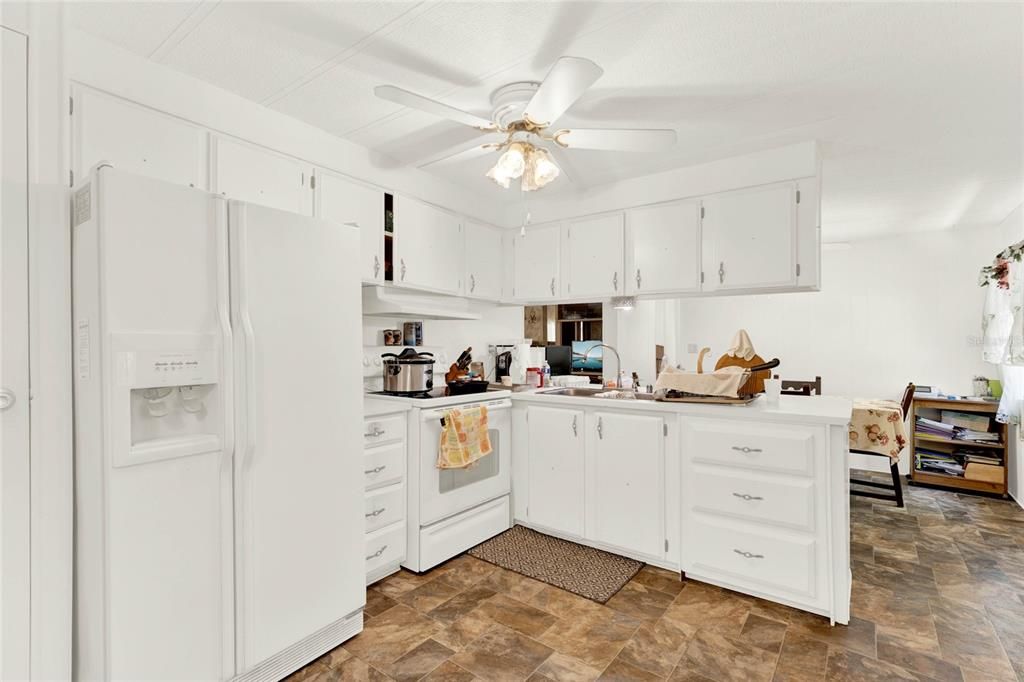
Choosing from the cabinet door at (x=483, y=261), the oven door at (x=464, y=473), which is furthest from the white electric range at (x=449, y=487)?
the cabinet door at (x=483, y=261)

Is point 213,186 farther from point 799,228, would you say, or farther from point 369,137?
point 799,228

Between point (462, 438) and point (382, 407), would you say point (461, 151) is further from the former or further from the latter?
point (462, 438)

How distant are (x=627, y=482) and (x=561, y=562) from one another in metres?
0.57

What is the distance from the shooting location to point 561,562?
2.69 metres

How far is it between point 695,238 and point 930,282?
3026 millimetres

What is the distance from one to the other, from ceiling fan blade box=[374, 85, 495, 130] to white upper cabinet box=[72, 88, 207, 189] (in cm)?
91

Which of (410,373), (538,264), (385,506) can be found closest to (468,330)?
(538,264)

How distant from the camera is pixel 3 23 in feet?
4.66

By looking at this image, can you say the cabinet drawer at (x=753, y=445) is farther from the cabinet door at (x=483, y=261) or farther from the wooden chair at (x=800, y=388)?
the wooden chair at (x=800, y=388)

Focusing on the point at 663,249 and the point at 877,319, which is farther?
the point at 877,319

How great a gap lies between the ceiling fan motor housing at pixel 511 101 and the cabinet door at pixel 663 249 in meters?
1.38

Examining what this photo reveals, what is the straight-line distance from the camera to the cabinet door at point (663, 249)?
2992mm

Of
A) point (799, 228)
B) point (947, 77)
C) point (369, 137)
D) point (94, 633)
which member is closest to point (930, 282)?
point (799, 228)

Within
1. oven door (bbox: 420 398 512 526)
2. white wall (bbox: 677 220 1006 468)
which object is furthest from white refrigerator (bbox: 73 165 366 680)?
white wall (bbox: 677 220 1006 468)
